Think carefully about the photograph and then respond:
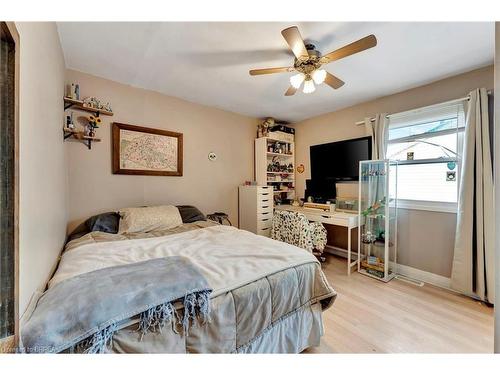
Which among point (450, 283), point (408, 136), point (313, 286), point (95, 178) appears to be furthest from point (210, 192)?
point (450, 283)

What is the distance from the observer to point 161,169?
9.03 feet

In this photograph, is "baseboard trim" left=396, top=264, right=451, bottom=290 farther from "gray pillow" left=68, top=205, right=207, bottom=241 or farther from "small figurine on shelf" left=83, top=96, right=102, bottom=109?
"small figurine on shelf" left=83, top=96, right=102, bottom=109

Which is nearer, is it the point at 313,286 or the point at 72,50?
the point at 313,286

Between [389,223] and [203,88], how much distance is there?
2.88 m

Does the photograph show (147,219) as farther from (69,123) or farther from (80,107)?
(80,107)

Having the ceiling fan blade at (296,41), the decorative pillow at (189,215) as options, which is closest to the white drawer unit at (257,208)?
the decorative pillow at (189,215)

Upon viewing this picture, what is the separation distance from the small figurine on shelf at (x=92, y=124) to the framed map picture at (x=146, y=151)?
183mm

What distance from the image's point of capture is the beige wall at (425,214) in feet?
7.18

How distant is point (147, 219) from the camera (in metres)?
2.23

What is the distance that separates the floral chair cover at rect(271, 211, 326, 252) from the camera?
8.83ft

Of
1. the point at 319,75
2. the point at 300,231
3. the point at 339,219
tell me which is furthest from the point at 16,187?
the point at 339,219

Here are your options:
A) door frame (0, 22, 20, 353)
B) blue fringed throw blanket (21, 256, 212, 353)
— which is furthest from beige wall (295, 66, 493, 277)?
door frame (0, 22, 20, 353)

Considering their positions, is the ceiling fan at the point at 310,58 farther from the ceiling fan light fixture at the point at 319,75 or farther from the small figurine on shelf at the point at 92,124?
the small figurine on shelf at the point at 92,124
